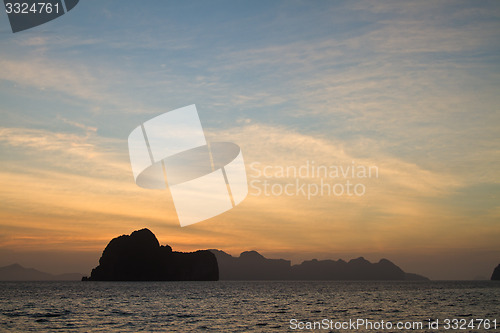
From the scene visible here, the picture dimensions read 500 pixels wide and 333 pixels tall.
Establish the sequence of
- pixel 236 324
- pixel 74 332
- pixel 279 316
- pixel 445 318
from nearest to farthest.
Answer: pixel 74 332, pixel 236 324, pixel 445 318, pixel 279 316

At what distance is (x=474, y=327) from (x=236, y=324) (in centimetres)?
2377

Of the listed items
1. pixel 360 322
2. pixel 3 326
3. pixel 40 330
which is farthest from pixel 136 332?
pixel 360 322

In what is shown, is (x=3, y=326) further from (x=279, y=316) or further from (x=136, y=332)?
(x=279, y=316)

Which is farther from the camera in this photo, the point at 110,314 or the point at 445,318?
the point at 110,314

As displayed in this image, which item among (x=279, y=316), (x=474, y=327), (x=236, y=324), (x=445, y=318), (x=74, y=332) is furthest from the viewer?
(x=279, y=316)

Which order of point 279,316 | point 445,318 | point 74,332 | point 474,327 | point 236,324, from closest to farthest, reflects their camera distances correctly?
point 74,332
point 474,327
point 236,324
point 445,318
point 279,316

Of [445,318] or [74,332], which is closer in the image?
[74,332]

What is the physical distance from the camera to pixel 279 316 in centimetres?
5331

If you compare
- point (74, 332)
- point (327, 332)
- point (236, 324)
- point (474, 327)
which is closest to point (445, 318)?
point (474, 327)

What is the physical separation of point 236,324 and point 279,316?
9714 millimetres

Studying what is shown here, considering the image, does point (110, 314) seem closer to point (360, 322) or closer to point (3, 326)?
point (3, 326)

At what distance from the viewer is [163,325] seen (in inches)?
1748

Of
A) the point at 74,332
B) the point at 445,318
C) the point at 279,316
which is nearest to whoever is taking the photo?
the point at 74,332

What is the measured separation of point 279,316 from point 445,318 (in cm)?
1947
